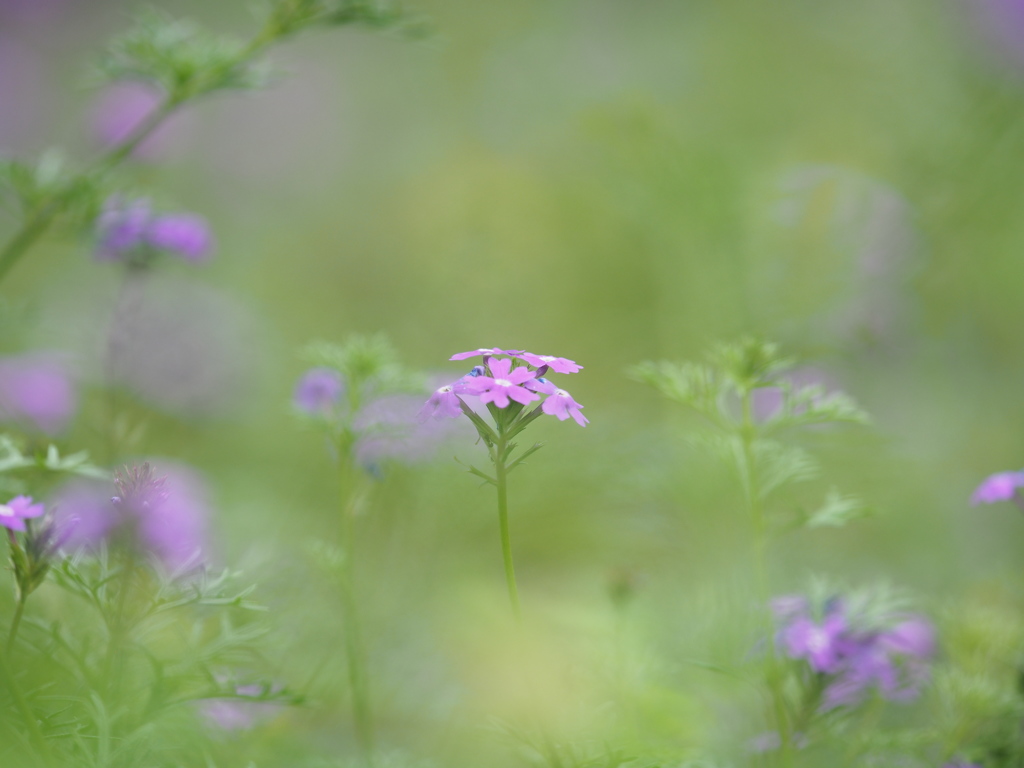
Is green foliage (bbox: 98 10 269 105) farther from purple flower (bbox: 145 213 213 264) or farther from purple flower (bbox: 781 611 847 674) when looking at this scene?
purple flower (bbox: 781 611 847 674)

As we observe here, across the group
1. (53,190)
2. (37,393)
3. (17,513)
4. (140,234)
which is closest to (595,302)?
(37,393)

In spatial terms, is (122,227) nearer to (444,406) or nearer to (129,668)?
(129,668)

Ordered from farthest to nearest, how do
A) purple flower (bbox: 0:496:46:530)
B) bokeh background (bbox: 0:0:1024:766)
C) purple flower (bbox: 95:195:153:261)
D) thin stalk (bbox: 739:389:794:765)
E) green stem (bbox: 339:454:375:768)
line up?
bokeh background (bbox: 0:0:1024:766)
purple flower (bbox: 95:195:153:261)
green stem (bbox: 339:454:375:768)
thin stalk (bbox: 739:389:794:765)
purple flower (bbox: 0:496:46:530)

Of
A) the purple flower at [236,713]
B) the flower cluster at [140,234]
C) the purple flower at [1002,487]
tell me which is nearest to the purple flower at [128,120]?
the flower cluster at [140,234]

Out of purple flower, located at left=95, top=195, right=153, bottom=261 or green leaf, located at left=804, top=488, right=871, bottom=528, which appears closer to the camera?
green leaf, located at left=804, top=488, right=871, bottom=528

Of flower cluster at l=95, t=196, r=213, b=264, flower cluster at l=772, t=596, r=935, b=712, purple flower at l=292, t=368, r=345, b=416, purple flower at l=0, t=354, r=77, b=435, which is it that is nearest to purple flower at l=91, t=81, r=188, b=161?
purple flower at l=0, t=354, r=77, b=435

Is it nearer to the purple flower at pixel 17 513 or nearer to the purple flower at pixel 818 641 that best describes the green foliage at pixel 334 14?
the purple flower at pixel 17 513

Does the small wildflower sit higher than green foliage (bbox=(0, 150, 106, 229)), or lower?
lower
